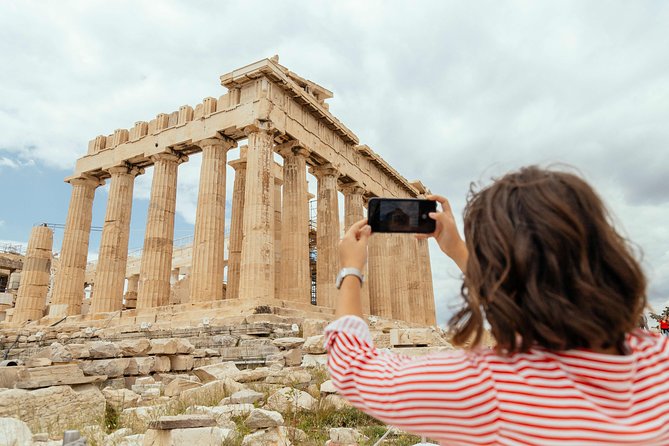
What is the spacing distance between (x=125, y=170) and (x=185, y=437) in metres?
22.3

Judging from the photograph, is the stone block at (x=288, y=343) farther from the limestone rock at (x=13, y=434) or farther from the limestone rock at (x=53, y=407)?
the limestone rock at (x=13, y=434)

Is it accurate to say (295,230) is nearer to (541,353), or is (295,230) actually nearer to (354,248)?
(354,248)

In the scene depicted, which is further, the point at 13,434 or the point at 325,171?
the point at 325,171

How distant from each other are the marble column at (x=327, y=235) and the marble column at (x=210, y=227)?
4.66 metres

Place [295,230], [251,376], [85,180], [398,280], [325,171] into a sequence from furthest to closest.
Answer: [398,280]
[85,180]
[325,171]
[295,230]
[251,376]

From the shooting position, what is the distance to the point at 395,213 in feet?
5.97

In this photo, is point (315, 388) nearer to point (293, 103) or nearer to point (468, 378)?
point (468, 378)

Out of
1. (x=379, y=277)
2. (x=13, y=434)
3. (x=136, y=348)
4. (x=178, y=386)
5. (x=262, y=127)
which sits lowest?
(x=13, y=434)

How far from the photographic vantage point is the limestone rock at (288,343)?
1282cm

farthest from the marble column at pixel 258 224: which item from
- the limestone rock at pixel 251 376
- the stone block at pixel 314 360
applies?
the limestone rock at pixel 251 376

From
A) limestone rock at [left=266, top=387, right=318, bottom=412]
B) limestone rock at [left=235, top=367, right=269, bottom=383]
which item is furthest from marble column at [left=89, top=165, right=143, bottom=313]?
limestone rock at [left=266, top=387, right=318, bottom=412]

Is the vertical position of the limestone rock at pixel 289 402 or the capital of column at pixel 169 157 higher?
the capital of column at pixel 169 157

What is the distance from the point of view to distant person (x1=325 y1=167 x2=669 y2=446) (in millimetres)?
1155

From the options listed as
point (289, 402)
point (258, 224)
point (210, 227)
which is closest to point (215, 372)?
point (289, 402)
